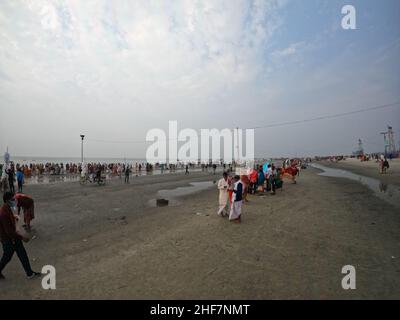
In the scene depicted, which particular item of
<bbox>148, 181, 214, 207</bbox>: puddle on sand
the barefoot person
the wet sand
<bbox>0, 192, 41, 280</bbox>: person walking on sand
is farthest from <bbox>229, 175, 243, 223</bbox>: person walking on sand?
the barefoot person

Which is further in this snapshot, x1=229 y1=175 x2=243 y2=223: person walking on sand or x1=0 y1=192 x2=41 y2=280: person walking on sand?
x1=229 y1=175 x2=243 y2=223: person walking on sand

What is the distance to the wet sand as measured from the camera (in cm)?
434

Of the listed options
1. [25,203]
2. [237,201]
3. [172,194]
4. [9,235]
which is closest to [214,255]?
[237,201]

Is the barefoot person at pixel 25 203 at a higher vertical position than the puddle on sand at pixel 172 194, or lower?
higher

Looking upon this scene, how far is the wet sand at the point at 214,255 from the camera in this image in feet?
14.3

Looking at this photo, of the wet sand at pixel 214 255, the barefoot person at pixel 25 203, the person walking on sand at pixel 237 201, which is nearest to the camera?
the wet sand at pixel 214 255

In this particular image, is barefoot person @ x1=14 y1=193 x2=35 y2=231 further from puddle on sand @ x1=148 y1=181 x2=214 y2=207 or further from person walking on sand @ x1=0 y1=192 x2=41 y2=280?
puddle on sand @ x1=148 y1=181 x2=214 y2=207

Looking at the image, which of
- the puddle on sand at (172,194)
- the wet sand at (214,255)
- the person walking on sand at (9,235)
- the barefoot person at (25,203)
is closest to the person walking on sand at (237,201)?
the wet sand at (214,255)

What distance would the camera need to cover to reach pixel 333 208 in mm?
11094

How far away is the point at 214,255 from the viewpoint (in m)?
5.90

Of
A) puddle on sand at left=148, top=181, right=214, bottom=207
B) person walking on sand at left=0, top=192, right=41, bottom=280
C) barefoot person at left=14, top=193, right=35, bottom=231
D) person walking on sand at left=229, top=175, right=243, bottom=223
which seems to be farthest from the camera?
puddle on sand at left=148, top=181, right=214, bottom=207

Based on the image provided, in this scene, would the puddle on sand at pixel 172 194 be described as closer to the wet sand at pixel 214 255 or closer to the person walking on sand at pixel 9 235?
the wet sand at pixel 214 255

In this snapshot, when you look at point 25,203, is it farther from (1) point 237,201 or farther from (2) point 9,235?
(1) point 237,201
